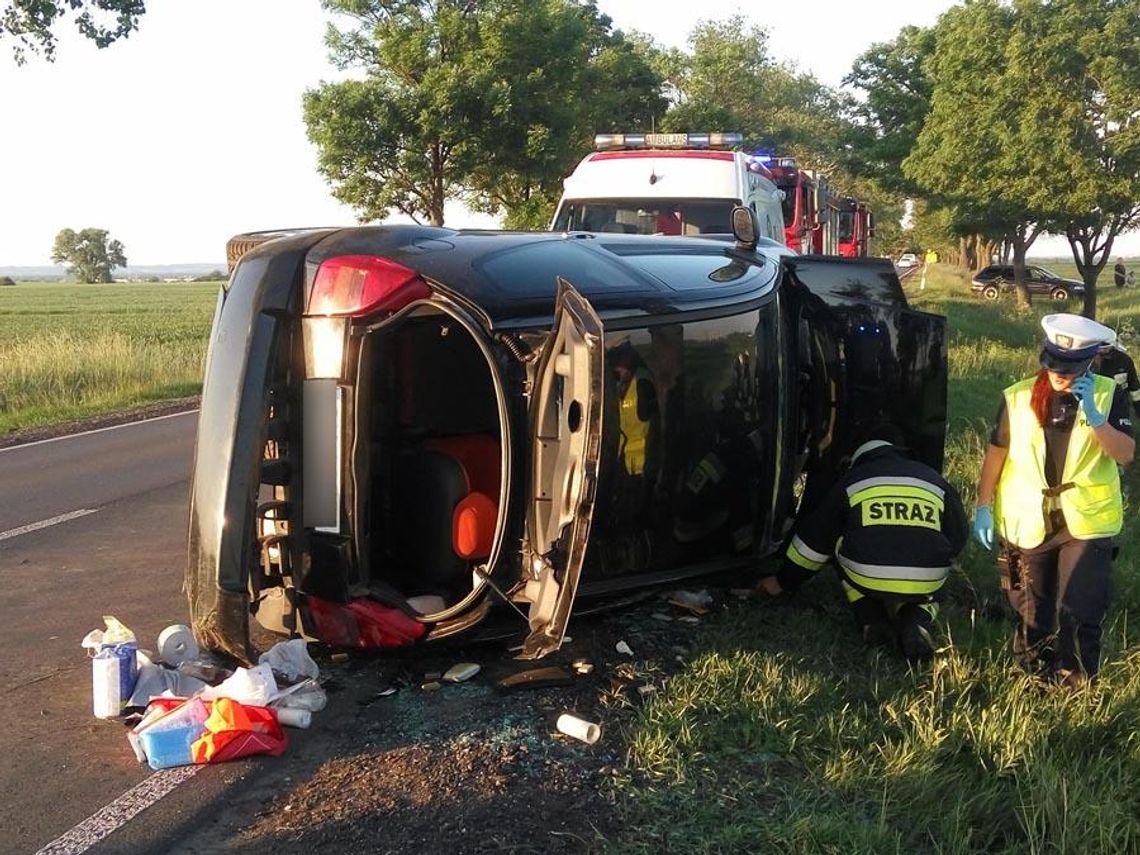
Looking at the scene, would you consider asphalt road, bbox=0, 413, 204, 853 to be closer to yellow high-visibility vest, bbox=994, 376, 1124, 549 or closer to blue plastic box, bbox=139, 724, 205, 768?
blue plastic box, bbox=139, 724, 205, 768

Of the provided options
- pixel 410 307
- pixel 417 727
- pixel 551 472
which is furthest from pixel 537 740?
pixel 410 307

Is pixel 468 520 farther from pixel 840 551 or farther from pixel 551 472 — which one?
pixel 840 551

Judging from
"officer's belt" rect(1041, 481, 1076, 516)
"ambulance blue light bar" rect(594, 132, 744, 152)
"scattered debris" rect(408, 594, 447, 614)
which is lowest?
"scattered debris" rect(408, 594, 447, 614)

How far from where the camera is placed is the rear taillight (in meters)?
3.72

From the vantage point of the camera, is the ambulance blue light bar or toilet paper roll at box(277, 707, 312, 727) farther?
the ambulance blue light bar

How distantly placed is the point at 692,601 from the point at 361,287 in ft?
7.02

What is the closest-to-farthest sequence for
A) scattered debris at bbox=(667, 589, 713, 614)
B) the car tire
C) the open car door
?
the open car door → the car tire → scattered debris at bbox=(667, 589, 713, 614)

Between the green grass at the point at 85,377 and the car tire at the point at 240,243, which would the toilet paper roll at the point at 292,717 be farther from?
the green grass at the point at 85,377

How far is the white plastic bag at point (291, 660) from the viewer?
4.02m

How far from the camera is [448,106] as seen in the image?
745 inches

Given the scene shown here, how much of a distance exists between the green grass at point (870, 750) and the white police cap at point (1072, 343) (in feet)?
3.79

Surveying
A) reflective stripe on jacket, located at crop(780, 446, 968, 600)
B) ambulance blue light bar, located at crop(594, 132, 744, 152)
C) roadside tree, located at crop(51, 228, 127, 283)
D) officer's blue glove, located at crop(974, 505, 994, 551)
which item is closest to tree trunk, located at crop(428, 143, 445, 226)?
ambulance blue light bar, located at crop(594, 132, 744, 152)

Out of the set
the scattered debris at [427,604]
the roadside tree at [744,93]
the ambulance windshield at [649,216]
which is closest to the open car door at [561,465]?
the scattered debris at [427,604]

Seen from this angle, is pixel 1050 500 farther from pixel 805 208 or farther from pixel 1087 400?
pixel 805 208
